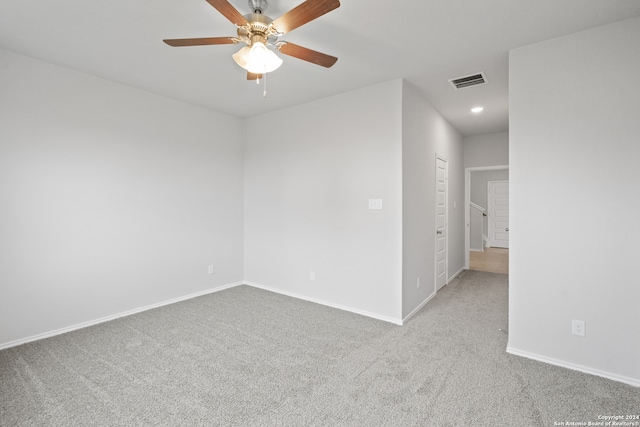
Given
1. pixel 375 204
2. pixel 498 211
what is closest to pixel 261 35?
pixel 375 204

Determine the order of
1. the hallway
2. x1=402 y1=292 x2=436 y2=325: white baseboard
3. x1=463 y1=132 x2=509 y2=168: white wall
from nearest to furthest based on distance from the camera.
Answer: x1=402 y1=292 x2=436 y2=325: white baseboard → x1=463 y1=132 x2=509 y2=168: white wall → the hallway

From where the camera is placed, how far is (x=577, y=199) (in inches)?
94.1

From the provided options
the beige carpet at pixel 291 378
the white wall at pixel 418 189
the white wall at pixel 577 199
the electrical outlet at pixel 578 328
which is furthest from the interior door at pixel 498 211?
the electrical outlet at pixel 578 328

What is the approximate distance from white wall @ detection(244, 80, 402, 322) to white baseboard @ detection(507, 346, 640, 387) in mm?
1126

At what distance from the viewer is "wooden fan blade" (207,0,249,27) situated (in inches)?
61.3

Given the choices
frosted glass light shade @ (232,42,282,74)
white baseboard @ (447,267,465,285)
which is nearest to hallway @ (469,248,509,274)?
white baseboard @ (447,267,465,285)

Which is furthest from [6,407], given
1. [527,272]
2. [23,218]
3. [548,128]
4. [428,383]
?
[548,128]

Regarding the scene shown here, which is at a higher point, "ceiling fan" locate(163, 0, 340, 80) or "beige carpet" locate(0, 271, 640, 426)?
"ceiling fan" locate(163, 0, 340, 80)

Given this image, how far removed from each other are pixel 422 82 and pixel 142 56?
2.87 m

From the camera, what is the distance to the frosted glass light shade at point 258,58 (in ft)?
6.23

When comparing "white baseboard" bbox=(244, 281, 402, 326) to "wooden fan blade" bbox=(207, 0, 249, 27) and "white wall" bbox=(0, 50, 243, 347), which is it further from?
"wooden fan blade" bbox=(207, 0, 249, 27)

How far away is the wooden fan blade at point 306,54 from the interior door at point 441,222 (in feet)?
9.35

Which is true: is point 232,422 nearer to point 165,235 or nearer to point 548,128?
point 165,235

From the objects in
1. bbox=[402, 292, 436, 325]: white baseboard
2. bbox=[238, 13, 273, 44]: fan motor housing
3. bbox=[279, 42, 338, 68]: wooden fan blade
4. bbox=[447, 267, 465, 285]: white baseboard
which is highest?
bbox=[238, 13, 273, 44]: fan motor housing
